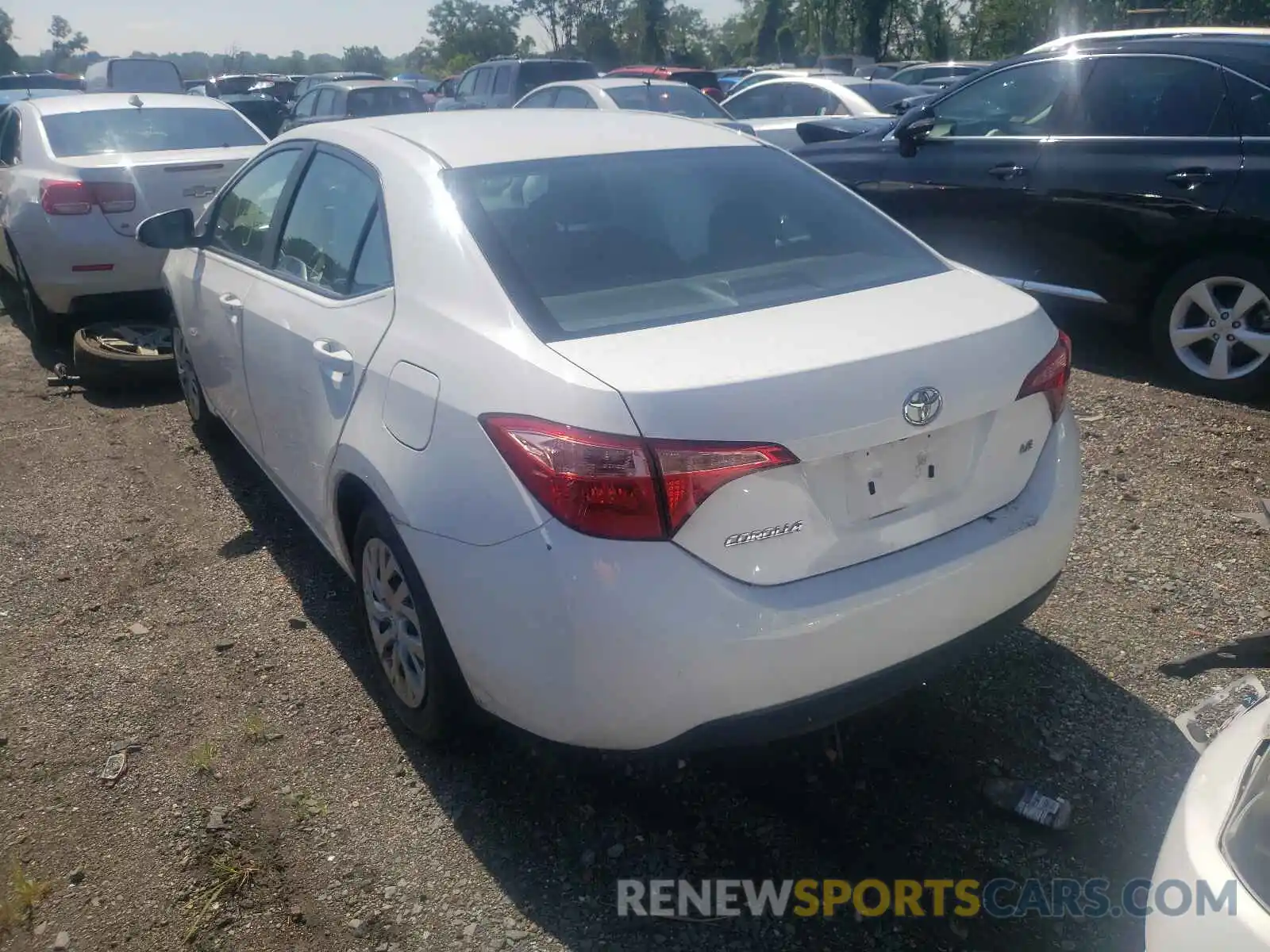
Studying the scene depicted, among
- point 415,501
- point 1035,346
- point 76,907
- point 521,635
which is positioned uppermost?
point 1035,346

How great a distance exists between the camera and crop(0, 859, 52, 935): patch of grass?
2.62 meters

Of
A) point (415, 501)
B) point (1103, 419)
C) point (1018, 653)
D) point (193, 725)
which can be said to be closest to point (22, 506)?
point (193, 725)

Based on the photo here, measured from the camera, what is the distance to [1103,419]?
5211mm

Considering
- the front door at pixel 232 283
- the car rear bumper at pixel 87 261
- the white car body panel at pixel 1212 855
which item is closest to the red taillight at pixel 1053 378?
the white car body panel at pixel 1212 855

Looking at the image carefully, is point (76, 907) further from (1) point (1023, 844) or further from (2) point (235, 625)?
(1) point (1023, 844)

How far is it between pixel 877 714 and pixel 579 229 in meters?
1.61

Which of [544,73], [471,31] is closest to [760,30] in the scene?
[471,31]

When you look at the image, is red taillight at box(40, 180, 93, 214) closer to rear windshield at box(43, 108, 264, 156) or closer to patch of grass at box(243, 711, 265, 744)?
rear windshield at box(43, 108, 264, 156)

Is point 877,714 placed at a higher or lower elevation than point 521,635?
lower

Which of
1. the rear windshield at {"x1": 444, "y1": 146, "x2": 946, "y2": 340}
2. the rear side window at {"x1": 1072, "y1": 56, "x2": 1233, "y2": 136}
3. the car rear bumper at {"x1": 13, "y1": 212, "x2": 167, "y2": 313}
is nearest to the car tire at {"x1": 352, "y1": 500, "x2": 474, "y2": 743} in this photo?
the rear windshield at {"x1": 444, "y1": 146, "x2": 946, "y2": 340}

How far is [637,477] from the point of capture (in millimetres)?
2223

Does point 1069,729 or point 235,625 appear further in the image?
point 235,625

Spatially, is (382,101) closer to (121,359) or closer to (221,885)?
(121,359)

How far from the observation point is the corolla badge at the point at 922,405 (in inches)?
94.9
